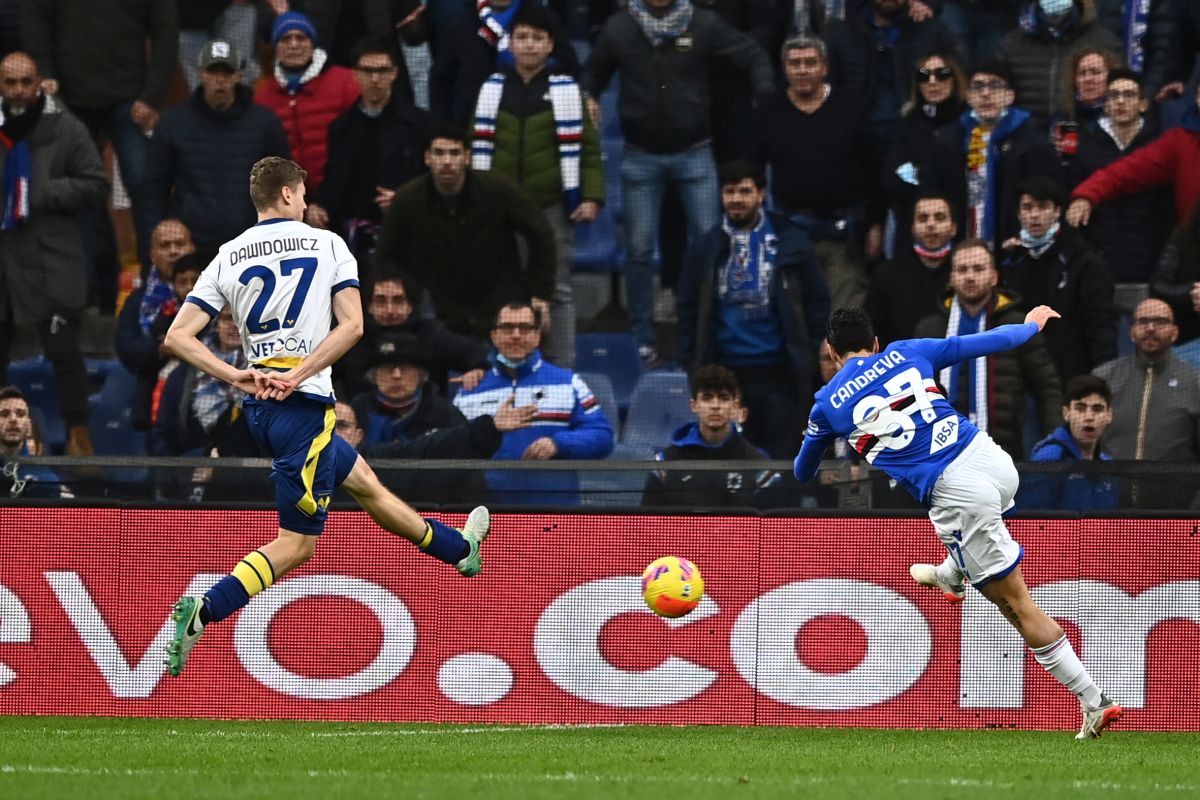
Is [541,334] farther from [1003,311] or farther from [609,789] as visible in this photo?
[609,789]

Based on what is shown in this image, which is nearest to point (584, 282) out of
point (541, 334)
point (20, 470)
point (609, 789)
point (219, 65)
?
point (541, 334)

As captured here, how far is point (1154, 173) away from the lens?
11.9 meters

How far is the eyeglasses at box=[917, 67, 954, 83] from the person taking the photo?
12133mm

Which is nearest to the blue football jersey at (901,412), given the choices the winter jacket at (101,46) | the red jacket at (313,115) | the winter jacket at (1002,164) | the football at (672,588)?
the football at (672,588)

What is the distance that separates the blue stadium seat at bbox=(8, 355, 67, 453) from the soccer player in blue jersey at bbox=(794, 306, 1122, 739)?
6042mm

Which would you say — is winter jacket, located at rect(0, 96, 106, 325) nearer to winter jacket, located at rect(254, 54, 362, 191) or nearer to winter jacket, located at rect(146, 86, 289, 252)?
winter jacket, located at rect(146, 86, 289, 252)

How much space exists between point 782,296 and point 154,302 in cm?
400

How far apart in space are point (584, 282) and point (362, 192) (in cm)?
164

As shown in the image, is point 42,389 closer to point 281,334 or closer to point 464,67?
point 464,67

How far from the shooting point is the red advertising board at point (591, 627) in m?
9.51

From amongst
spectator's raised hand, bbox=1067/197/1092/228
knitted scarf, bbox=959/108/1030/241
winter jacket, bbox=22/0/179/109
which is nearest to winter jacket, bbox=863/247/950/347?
knitted scarf, bbox=959/108/1030/241

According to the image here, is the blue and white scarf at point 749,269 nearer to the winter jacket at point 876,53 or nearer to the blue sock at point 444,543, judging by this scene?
the winter jacket at point 876,53

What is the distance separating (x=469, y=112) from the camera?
12734 mm

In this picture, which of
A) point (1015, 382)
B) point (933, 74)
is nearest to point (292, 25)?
point (933, 74)
